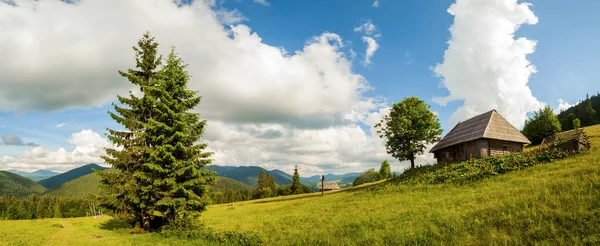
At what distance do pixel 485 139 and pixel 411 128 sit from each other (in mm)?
10078

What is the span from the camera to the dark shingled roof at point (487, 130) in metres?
35.8

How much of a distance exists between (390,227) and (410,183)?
19.7 meters

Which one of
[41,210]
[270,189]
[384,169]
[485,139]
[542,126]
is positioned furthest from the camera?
[41,210]

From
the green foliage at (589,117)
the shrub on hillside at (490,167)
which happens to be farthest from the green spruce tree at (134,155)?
the green foliage at (589,117)

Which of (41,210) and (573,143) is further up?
(573,143)

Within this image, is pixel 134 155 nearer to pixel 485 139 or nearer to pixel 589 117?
pixel 485 139

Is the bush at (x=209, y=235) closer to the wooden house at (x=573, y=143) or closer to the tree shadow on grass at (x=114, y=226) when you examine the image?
the tree shadow on grass at (x=114, y=226)

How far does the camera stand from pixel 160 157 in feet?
71.3

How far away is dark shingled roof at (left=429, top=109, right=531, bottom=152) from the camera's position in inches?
1410

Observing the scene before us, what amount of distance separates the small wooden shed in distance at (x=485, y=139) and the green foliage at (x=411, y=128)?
334 cm

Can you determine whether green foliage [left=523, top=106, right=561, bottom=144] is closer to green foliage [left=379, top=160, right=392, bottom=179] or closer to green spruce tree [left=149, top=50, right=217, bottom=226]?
green foliage [left=379, top=160, right=392, bottom=179]

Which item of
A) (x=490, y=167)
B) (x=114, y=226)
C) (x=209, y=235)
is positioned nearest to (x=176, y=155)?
(x=209, y=235)

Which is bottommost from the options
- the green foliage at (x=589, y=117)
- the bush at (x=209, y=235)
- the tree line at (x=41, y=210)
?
the tree line at (x=41, y=210)

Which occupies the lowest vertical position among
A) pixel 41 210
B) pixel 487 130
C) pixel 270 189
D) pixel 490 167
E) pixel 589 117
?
pixel 41 210
